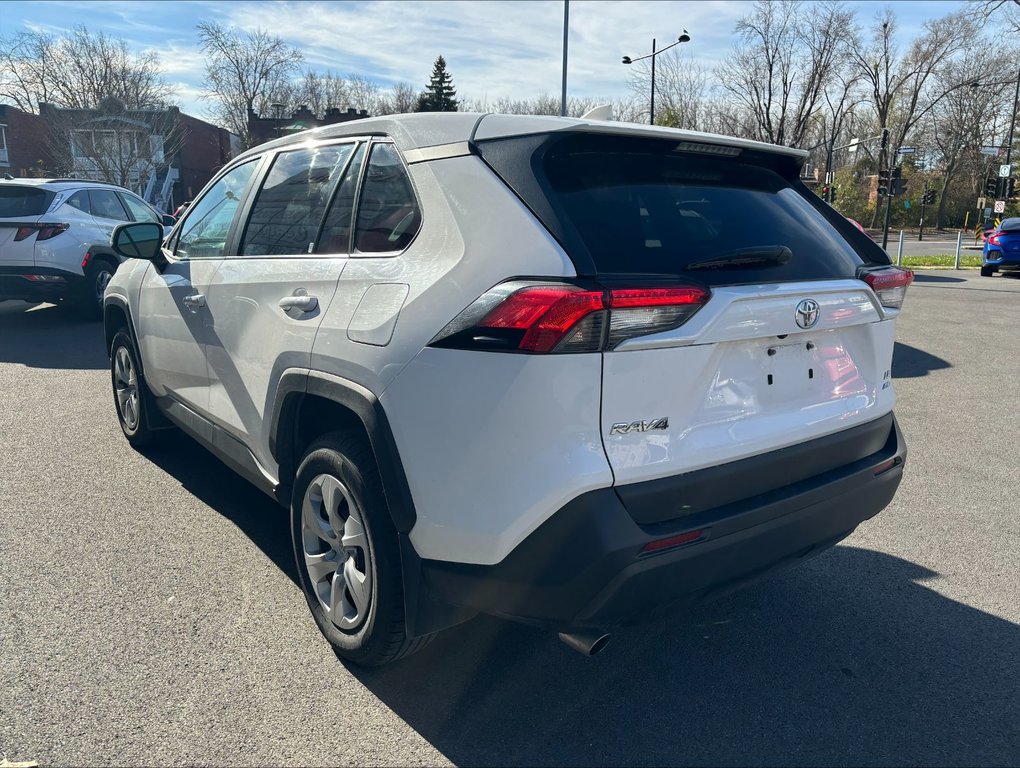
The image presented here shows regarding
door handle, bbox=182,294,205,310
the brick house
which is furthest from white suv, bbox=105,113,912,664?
the brick house

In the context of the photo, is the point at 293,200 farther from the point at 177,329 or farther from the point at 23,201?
the point at 23,201

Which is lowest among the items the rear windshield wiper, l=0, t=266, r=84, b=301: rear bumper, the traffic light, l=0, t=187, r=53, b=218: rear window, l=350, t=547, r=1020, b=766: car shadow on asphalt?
l=350, t=547, r=1020, b=766: car shadow on asphalt

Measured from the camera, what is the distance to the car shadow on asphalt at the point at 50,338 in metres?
8.09

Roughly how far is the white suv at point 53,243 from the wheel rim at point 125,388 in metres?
5.09

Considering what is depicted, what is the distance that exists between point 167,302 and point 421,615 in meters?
2.58

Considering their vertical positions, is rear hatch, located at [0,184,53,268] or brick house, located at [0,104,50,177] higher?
brick house, located at [0,104,50,177]

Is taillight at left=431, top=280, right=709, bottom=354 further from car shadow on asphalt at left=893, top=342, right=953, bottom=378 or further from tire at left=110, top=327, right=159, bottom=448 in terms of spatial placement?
car shadow on asphalt at left=893, top=342, right=953, bottom=378

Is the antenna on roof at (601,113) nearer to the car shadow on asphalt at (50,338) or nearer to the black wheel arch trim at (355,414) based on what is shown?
the black wheel arch trim at (355,414)

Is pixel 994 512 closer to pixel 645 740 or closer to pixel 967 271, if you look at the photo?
pixel 645 740

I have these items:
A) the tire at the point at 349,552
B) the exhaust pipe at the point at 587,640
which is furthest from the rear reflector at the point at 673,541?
the tire at the point at 349,552

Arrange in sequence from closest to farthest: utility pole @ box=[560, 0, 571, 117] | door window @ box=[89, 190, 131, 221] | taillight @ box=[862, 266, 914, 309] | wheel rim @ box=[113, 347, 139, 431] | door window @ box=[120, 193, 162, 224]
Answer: taillight @ box=[862, 266, 914, 309] → wheel rim @ box=[113, 347, 139, 431] → door window @ box=[89, 190, 131, 221] → door window @ box=[120, 193, 162, 224] → utility pole @ box=[560, 0, 571, 117]

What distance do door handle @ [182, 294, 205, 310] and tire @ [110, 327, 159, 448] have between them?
111 cm

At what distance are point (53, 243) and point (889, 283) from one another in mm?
9791

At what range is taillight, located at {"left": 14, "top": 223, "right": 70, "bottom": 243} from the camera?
31.3 feet
